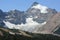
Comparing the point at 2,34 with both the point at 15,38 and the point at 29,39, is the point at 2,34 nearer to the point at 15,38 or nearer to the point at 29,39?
the point at 15,38

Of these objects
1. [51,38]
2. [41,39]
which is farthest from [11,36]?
[51,38]

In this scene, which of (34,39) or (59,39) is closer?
(34,39)

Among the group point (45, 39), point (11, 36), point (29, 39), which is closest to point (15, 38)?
point (11, 36)

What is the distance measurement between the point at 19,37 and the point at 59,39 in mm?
17221

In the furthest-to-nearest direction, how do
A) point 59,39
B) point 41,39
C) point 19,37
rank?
point 59,39
point 41,39
point 19,37

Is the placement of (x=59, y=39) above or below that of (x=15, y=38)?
above

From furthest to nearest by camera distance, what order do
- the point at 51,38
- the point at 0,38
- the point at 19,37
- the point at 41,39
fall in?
the point at 51,38
the point at 41,39
the point at 19,37
the point at 0,38

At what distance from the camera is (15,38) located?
167 ft

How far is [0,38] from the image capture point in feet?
159

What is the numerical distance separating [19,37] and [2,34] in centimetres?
424

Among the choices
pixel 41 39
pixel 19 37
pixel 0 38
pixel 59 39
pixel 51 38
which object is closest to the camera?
pixel 0 38

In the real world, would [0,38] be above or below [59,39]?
below

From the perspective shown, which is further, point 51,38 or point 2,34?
point 51,38

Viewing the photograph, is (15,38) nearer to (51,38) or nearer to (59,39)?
(51,38)
